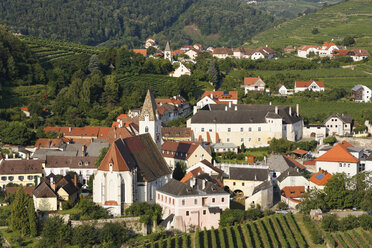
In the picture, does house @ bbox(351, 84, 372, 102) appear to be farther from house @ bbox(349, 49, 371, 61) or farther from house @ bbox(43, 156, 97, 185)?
house @ bbox(43, 156, 97, 185)

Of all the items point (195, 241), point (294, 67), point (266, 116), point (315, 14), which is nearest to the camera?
point (195, 241)

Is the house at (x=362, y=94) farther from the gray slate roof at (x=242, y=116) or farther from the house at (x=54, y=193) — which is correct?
the house at (x=54, y=193)

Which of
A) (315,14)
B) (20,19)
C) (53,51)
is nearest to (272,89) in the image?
(53,51)

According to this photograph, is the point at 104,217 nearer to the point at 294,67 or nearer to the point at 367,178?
the point at 367,178

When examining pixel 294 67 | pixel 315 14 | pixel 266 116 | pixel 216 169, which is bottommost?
pixel 216 169

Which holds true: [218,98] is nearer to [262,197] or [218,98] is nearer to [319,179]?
[319,179]

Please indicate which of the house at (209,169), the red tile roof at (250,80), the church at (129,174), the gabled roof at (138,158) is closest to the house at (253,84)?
the red tile roof at (250,80)

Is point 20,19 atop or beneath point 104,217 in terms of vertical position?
atop
